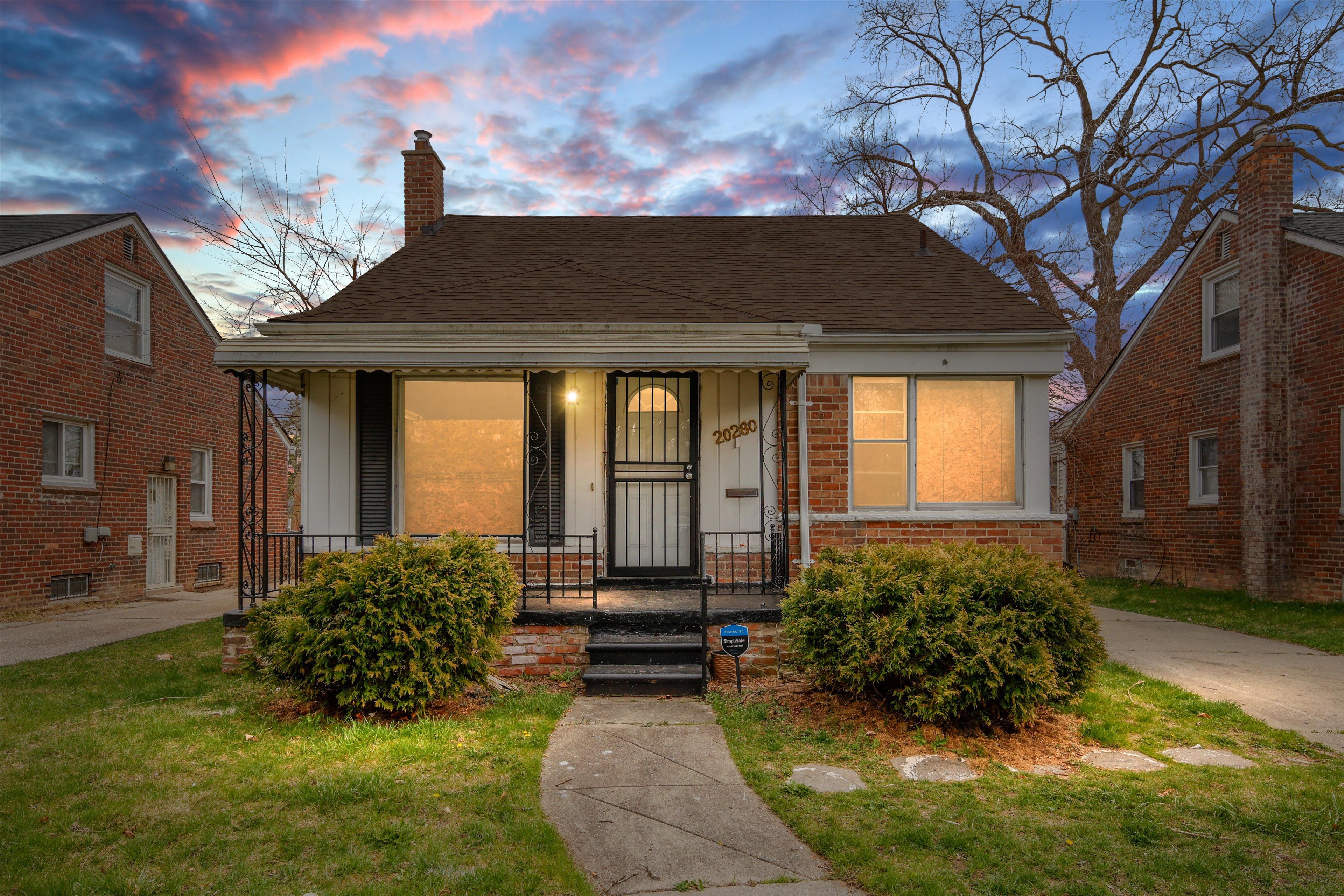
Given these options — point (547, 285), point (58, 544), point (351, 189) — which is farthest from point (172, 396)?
point (547, 285)

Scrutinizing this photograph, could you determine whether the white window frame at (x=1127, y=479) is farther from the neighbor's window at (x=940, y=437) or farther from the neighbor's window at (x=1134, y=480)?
the neighbor's window at (x=940, y=437)

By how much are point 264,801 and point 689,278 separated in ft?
24.7

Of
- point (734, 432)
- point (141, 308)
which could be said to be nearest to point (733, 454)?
point (734, 432)

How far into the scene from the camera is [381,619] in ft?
16.8

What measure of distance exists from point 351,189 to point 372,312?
969 centimetres

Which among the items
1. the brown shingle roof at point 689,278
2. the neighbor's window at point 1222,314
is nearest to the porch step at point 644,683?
the brown shingle roof at point 689,278

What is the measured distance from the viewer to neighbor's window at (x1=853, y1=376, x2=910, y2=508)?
27.9 feet

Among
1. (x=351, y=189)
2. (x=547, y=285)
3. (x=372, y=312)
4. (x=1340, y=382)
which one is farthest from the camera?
(x=351, y=189)

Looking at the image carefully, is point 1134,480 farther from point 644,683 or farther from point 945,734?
point 644,683

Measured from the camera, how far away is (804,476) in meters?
8.12

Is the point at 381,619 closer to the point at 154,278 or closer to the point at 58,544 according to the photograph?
the point at 58,544

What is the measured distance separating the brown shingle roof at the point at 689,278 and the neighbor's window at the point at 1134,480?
25.0ft

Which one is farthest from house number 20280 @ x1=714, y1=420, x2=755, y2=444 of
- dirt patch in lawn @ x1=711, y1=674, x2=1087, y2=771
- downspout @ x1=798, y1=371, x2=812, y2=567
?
dirt patch in lawn @ x1=711, y1=674, x2=1087, y2=771

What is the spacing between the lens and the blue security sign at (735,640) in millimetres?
5934
